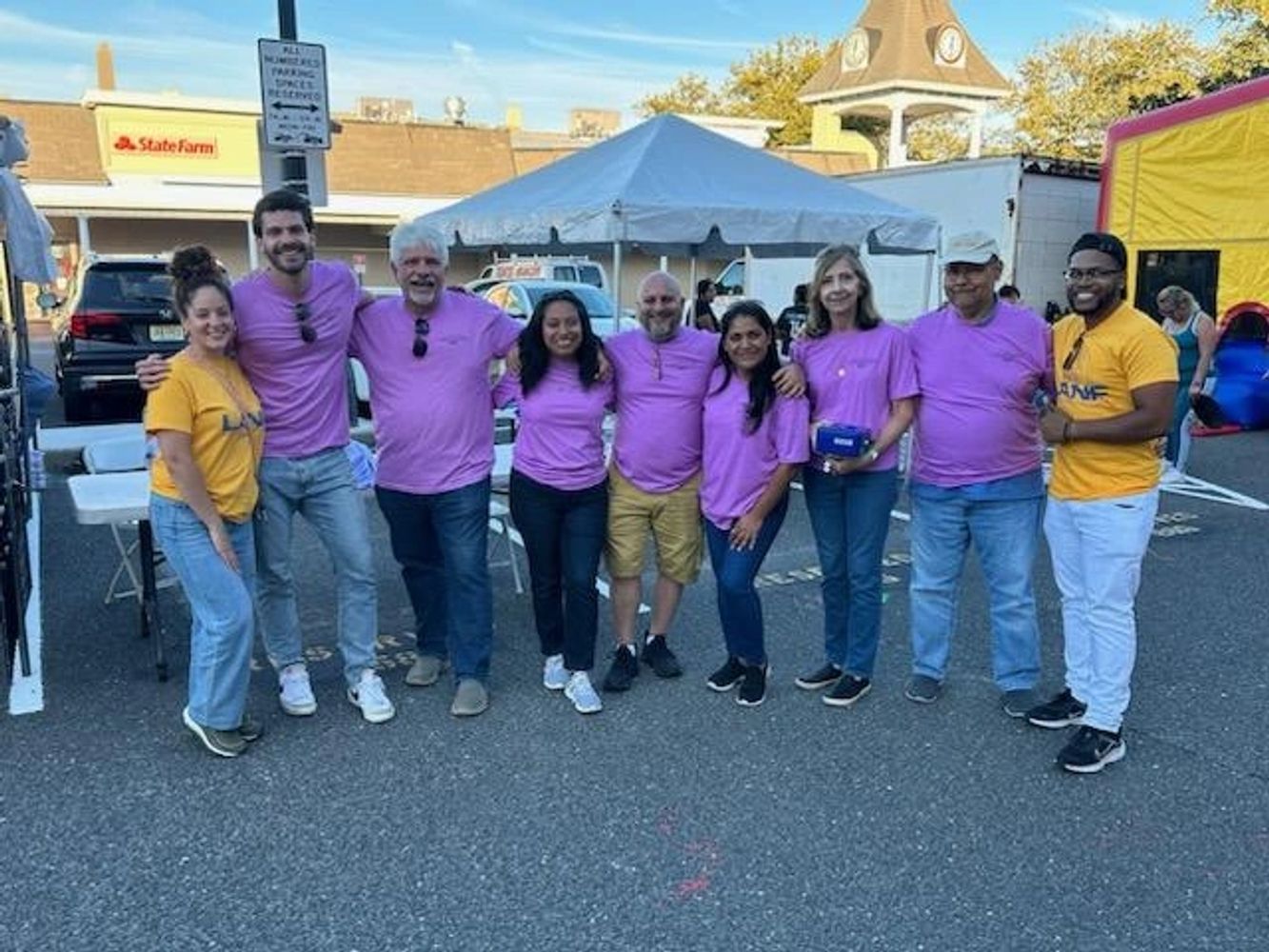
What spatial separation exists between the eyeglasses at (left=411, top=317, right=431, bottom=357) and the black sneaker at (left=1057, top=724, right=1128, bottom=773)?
8.57 feet

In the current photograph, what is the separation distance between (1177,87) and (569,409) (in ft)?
92.6

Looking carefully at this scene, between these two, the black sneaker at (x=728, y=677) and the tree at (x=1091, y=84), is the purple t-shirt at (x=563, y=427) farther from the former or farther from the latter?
the tree at (x=1091, y=84)

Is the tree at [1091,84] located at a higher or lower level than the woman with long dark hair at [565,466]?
higher

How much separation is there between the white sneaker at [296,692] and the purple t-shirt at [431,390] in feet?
2.59

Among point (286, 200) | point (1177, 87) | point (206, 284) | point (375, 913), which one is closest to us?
point (375, 913)

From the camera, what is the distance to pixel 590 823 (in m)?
3.20

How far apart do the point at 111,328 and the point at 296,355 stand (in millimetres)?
7989

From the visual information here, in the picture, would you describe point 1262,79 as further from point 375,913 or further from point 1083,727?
point 375,913

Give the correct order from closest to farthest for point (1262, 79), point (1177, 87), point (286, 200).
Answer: point (286, 200) < point (1262, 79) < point (1177, 87)

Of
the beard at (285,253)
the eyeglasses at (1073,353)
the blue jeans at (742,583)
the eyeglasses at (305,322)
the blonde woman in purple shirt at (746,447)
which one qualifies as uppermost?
the beard at (285,253)

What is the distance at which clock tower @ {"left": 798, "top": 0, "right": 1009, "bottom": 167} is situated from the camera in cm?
3616

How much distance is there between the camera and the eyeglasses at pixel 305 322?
3.64 meters

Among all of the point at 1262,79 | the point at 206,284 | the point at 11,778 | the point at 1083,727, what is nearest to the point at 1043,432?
the point at 1083,727

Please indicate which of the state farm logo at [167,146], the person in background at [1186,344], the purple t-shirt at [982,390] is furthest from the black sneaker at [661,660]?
the state farm logo at [167,146]
